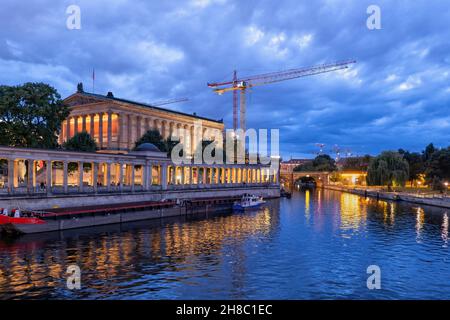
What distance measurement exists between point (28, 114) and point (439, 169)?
5165 inches

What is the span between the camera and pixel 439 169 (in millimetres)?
134500

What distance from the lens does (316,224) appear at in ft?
222

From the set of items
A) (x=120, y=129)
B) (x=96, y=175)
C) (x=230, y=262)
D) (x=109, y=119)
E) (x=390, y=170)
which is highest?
(x=109, y=119)

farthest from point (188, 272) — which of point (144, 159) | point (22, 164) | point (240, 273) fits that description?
point (22, 164)

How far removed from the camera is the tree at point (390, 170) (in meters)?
138

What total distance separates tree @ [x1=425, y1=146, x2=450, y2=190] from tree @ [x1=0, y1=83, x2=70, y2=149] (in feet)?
402

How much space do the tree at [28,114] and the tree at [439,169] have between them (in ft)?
402

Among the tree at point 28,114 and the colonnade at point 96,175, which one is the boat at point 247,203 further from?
the tree at point 28,114

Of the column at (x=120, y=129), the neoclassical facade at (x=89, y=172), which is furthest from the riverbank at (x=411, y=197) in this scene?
the column at (x=120, y=129)

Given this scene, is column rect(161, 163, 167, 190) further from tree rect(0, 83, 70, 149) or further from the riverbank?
the riverbank

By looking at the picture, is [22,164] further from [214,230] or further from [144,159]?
[214,230]

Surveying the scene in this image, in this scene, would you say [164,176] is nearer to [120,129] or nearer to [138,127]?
[120,129]

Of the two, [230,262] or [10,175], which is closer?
[230,262]

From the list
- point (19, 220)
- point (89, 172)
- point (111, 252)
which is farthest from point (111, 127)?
point (111, 252)
